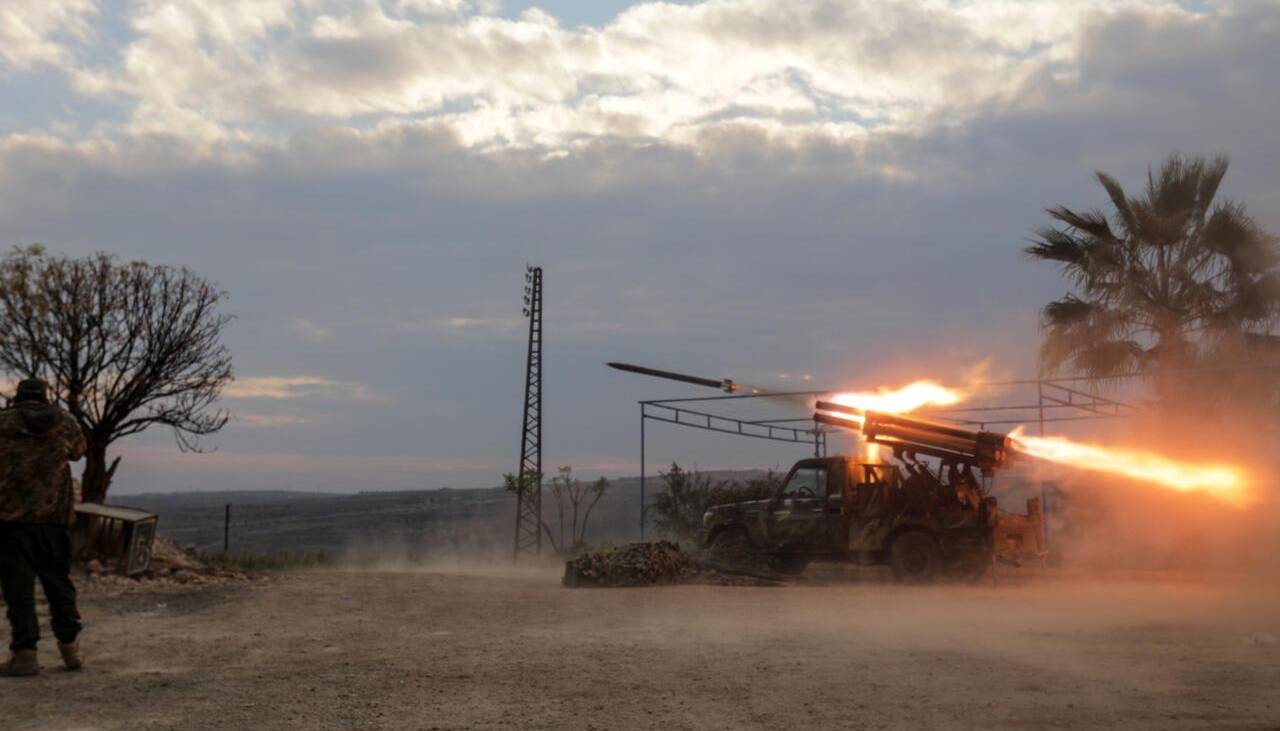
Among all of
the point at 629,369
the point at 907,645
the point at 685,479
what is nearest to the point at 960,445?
the point at 629,369

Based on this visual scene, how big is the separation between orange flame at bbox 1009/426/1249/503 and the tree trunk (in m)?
16.2

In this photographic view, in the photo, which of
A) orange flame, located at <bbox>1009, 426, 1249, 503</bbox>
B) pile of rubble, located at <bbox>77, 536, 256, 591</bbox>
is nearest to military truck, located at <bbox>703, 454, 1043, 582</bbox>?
orange flame, located at <bbox>1009, 426, 1249, 503</bbox>

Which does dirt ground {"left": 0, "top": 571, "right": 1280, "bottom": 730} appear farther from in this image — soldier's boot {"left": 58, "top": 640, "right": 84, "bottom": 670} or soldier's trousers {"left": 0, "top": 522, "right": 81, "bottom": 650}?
soldier's trousers {"left": 0, "top": 522, "right": 81, "bottom": 650}

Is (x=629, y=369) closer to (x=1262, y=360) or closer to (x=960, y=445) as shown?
(x=960, y=445)

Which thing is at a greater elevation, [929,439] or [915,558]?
[929,439]

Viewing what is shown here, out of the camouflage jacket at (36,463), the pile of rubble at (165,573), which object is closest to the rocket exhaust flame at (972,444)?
the pile of rubble at (165,573)

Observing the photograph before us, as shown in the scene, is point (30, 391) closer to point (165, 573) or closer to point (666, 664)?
point (666, 664)

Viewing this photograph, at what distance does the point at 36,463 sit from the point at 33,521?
1.39ft

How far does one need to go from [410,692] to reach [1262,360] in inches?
718

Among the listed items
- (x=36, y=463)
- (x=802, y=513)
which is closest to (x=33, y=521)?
(x=36, y=463)

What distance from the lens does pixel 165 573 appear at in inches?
649

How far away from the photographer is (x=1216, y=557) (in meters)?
19.0

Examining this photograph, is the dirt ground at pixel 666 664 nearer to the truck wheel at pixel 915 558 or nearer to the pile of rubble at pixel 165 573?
the pile of rubble at pixel 165 573

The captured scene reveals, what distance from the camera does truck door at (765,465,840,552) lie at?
17141 mm
